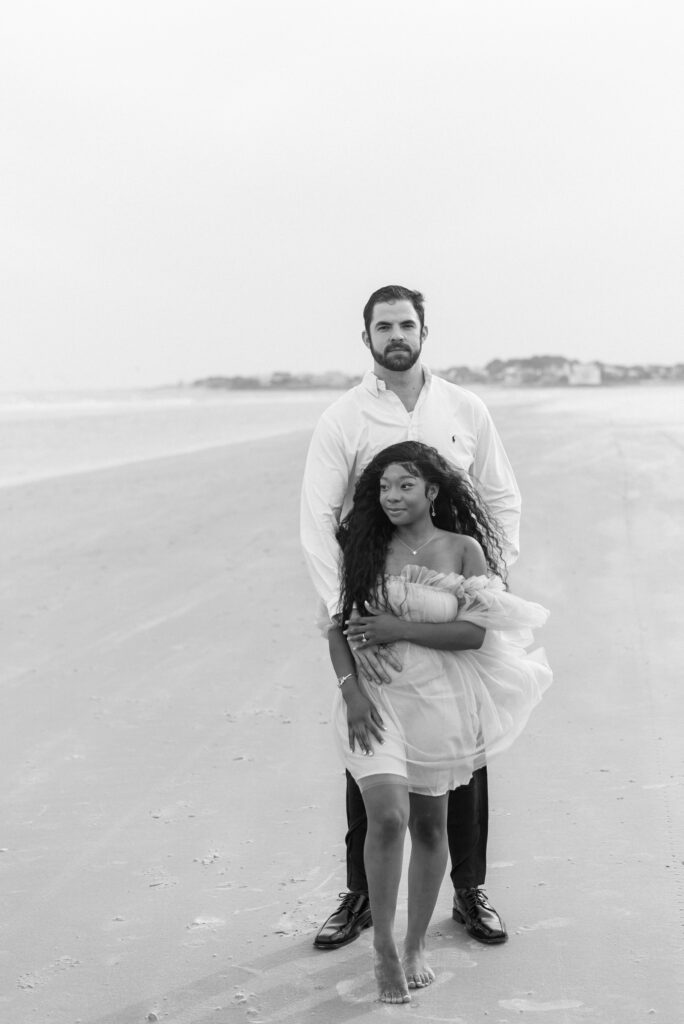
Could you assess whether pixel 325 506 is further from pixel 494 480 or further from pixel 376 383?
pixel 494 480

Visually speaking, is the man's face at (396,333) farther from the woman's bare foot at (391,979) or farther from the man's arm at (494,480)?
the woman's bare foot at (391,979)

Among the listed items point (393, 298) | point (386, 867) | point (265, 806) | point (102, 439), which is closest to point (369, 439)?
point (393, 298)

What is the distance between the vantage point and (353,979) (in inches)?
135

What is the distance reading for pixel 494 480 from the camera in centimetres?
382

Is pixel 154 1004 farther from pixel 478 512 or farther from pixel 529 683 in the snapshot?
pixel 478 512

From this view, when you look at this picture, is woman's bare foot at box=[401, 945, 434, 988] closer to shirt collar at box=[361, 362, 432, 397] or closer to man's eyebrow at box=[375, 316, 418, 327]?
shirt collar at box=[361, 362, 432, 397]

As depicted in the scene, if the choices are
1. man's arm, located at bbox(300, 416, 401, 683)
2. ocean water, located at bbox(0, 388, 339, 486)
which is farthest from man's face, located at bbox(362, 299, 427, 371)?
ocean water, located at bbox(0, 388, 339, 486)

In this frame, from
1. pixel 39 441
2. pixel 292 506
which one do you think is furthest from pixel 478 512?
pixel 39 441

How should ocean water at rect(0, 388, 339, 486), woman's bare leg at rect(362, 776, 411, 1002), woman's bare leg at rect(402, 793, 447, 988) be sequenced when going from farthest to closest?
ocean water at rect(0, 388, 339, 486) → woman's bare leg at rect(402, 793, 447, 988) → woman's bare leg at rect(362, 776, 411, 1002)

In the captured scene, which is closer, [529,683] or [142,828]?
[529,683]

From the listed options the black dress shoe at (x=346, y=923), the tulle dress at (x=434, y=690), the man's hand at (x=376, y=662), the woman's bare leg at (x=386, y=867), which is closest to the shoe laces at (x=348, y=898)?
the black dress shoe at (x=346, y=923)

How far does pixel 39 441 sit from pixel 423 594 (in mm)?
29489

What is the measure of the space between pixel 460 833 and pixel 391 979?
0.64m

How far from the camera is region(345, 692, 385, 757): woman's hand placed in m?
3.23
